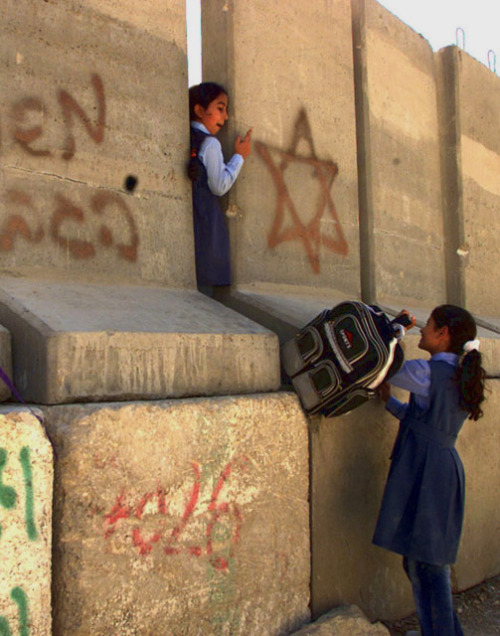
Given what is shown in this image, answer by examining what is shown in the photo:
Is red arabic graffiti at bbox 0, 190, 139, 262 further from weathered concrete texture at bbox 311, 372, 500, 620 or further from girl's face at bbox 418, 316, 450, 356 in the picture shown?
girl's face at bbox 418, 316, 450, 356

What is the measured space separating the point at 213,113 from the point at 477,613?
2.94m

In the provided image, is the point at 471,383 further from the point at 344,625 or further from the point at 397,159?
the point at 397,159

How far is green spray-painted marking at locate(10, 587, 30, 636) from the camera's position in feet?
6.50

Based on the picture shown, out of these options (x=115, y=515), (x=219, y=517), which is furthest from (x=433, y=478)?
(x=115, y=515)

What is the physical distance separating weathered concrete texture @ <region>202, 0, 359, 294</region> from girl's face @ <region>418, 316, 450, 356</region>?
952mm

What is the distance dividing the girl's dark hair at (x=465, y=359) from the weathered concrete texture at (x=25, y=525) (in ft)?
5.74

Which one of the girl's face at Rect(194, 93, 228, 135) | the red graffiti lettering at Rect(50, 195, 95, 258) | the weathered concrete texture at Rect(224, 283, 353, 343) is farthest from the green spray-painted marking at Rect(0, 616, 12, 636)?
the girl's face at Rect(194, 93, 228, 135)

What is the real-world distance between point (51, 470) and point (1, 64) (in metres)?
1.68

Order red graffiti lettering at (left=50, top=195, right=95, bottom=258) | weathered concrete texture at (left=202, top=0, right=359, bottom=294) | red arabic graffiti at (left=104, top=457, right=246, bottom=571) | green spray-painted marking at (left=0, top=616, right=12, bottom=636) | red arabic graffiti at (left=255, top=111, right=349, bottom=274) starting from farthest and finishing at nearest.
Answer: red arabic graffiti at (left=255, top=111, right=349, bottom=274), weathered concrete texture at (left=202, top=0, right=359, bottom=294), red graffiti lettering at (left=50, top=195, right=95, bottom=258), red arabic graffiti at (left=104, top=457, right=246, bottom=571), green spray-painted marking at (left=0, top=616, right=12, bottom=636)

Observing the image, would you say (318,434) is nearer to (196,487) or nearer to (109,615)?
(196,487)

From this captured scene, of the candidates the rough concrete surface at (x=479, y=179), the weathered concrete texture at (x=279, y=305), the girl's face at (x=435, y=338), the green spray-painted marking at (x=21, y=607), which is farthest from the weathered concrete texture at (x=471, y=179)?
the green spray-painted marking at (x=21, y=607)

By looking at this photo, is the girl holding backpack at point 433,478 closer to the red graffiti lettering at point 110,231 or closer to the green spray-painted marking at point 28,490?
the red graffiti lettering at point 110,231

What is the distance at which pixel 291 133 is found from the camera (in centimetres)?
395

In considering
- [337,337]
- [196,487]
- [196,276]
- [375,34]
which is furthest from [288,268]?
[375,34]
